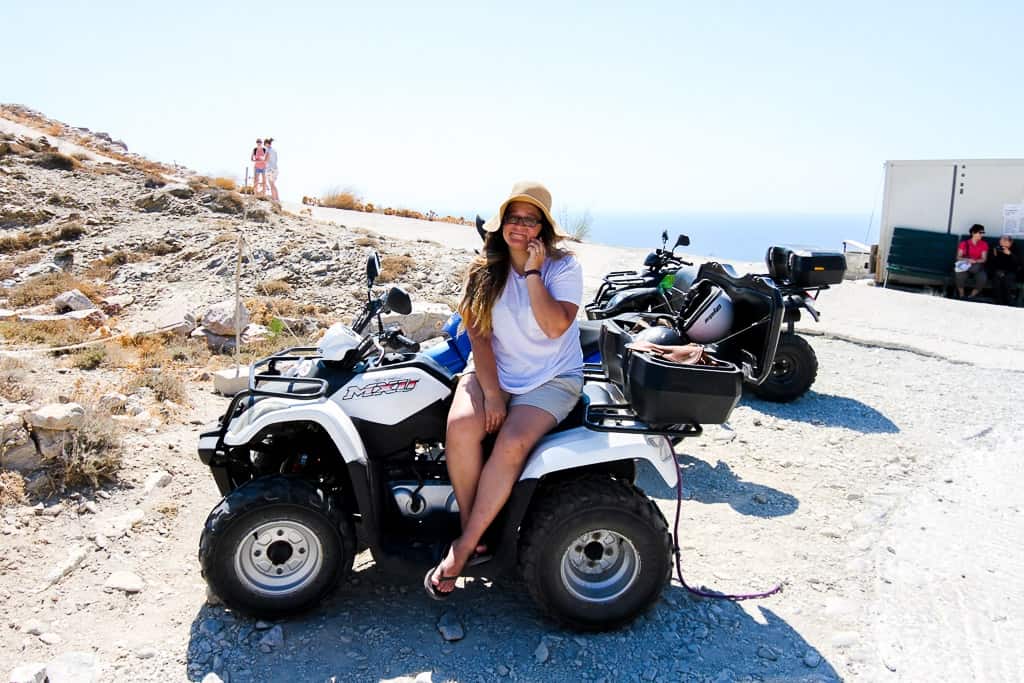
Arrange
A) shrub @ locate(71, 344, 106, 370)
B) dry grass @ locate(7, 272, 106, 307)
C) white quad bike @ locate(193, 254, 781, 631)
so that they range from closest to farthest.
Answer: white quad bike @ locate(193, 254, 781, 631) < shrub @ locate(71, 344, 106, 370) < dry grass @ locate(7, 272, 106, 307)

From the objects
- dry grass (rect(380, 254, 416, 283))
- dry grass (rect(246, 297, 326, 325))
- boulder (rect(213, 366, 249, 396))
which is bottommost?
boulder (rect(213, 366, 249, 396))

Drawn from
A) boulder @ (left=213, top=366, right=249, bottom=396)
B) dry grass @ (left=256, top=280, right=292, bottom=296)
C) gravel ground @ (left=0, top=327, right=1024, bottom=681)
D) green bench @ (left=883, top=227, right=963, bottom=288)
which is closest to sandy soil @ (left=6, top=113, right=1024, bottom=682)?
gravel ground @ (left=0, top=327, right=1024, bottom=681)

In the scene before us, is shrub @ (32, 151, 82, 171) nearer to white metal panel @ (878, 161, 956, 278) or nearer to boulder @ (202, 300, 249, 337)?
boulder @ (202, 300, 249, 337)

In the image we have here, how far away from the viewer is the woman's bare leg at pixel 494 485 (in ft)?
11.9

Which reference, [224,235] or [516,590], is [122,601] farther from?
[224,235]

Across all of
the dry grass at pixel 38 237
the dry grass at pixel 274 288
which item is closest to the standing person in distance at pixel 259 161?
the dry grass at pixel 38 237

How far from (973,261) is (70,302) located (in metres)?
14.7

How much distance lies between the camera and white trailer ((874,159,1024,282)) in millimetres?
15008

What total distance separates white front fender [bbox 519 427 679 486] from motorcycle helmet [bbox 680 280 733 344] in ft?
7.03

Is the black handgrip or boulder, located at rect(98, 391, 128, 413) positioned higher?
the black handgrip

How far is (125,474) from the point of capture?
17.6ft

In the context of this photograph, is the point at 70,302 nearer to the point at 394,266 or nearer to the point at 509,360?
the point at 394,266

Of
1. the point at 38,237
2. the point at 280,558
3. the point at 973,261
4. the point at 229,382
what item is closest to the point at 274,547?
the point at 280,558

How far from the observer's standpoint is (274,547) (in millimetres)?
3760
